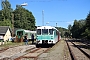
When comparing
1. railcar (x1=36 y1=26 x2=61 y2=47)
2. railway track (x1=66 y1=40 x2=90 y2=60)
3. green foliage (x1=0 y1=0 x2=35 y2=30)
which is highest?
green foliage (x1=0 y1=0 x2=35 y2=30)

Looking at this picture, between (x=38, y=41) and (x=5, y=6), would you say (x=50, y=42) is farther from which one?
(x=5, y=6)

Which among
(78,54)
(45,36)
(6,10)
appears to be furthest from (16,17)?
(78,54)

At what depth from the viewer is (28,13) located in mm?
109562

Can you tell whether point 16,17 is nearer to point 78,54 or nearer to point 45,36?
point 45,36

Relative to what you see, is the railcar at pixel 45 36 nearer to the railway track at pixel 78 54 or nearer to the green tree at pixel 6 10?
the railway track at pixel 78 54

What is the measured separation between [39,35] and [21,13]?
69.5 meters

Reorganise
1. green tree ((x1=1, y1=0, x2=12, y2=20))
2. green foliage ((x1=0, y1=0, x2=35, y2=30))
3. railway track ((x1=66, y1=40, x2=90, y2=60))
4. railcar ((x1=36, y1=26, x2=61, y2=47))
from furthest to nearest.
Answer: green foliage ((x1=0, y1=0, x2=35, y2=30)), green tree ((x1=1, y1=0, x2=12, y2=20)), railcar ((x1=36, y1=26, x2=61, y2=47)), railway track ((x1=66, y1=40, x2=90, y2=60))

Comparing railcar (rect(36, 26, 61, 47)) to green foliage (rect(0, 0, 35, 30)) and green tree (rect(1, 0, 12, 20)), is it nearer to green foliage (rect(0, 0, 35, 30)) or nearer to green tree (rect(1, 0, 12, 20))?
green foliage (rect(0, 0, 35, 30))

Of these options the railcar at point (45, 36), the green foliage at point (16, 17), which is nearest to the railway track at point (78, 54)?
the railcar at point (45, 36)

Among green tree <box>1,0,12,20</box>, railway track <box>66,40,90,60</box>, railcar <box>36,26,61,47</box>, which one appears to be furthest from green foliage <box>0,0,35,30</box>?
railway track <box>66,40,90,60</box>

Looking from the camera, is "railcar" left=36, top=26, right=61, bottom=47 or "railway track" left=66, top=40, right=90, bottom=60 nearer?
"railway track" left=66, top=40, right=90, bottom=60

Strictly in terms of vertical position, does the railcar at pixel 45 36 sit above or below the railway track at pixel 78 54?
above

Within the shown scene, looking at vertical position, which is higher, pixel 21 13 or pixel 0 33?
pixel 21 13

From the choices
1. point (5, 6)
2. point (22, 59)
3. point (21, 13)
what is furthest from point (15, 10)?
point (22, 59)
